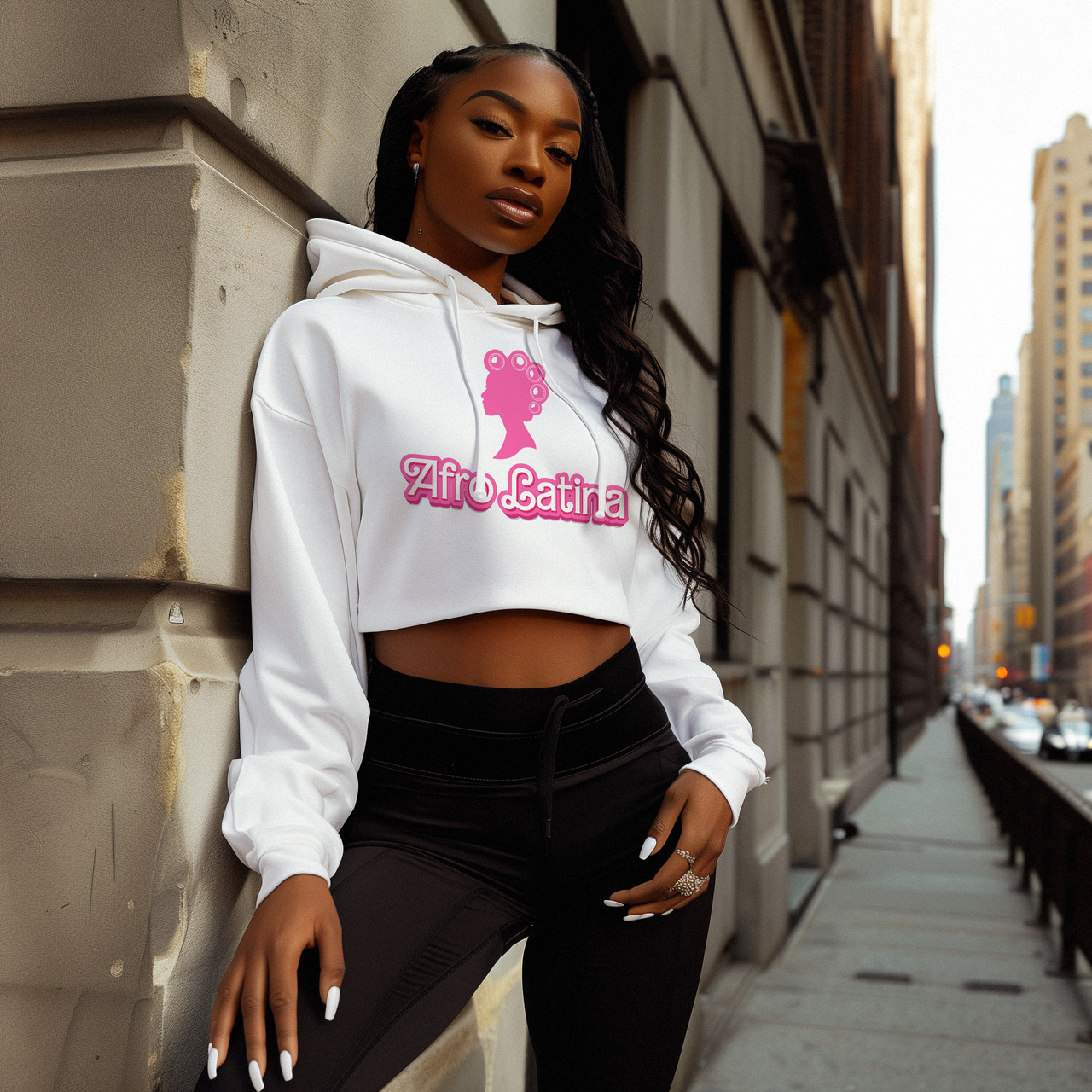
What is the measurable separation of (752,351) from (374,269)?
511 centimetres

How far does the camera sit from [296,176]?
1873mm

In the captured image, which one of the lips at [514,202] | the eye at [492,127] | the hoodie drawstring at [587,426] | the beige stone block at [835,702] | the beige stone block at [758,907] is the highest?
the eye at [492,127]

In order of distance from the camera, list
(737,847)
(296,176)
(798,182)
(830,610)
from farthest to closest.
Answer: (830,610) < (798,182) < (737,847) < (296,176)

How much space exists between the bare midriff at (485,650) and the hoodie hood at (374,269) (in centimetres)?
55

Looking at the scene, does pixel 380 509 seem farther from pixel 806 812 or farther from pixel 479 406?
pixel 806 812

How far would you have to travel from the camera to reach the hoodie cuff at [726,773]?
1762 millimetres

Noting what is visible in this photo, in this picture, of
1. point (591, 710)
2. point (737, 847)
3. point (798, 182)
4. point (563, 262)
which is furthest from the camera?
point (798, 182)

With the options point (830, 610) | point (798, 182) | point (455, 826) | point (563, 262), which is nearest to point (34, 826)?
point (455, 826)

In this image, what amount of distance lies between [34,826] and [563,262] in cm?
126

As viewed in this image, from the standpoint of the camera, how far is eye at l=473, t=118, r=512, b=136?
1.79 meters

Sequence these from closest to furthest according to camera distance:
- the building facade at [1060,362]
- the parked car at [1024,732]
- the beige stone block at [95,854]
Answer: the beige stone block at [95,854] → the parked car at [1024,732] → the building facade at [1060,362]

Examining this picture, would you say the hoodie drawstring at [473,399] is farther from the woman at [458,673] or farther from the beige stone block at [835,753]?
the beige stone block at [835,753]

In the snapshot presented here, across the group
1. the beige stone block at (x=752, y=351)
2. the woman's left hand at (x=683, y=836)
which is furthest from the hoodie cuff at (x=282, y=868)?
the beige stone block at (x=752, y=351)

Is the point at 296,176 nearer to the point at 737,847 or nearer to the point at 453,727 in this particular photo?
the point at 453,727
